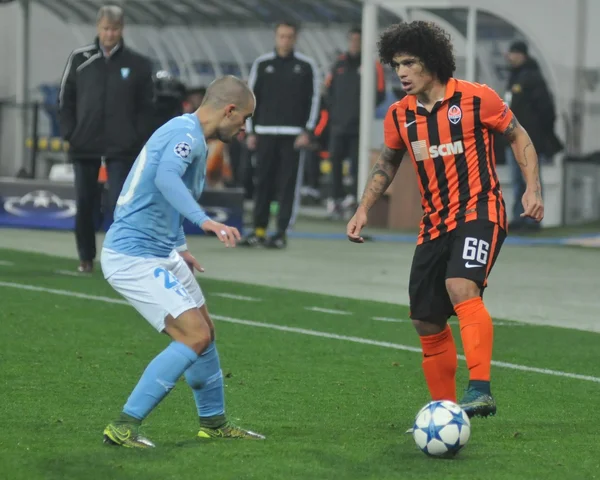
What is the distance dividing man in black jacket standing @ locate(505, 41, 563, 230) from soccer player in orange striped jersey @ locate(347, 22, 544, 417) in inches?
428

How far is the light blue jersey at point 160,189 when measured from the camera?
19.3ft

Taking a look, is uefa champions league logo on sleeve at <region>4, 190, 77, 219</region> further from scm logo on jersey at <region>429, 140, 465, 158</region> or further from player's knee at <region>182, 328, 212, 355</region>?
player's knee at <region>182, 328, 212, 355</region>

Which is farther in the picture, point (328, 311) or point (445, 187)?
point (328, 311)

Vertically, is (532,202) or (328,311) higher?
(532,202)

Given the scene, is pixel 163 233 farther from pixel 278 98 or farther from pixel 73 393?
pixel 278 98

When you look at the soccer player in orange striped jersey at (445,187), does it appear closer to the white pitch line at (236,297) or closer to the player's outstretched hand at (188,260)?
the player's outstretched hand at (188,260)

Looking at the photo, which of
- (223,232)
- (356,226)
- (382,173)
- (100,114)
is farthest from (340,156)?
(223,232)

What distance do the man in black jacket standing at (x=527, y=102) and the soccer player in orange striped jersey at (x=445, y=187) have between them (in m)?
10.9

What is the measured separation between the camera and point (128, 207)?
242 inches

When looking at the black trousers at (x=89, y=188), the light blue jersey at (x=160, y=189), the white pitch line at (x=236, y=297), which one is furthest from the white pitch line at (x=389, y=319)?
the light blue jersey at (x=160, y=189)

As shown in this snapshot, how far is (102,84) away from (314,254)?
341 cm

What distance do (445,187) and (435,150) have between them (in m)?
0.17

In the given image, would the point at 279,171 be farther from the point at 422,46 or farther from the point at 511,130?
the point at 422,46

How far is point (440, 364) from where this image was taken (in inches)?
265
